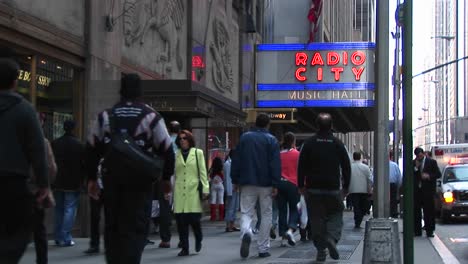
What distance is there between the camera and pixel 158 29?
1612cm

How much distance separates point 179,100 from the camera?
1438 cm

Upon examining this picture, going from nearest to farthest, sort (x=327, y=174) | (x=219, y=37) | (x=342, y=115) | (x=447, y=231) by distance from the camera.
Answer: (x=327, y=174), (x=447, y=231), (x=219, y=37), (x=342, y=115)

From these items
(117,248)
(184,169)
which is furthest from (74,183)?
(117,248)

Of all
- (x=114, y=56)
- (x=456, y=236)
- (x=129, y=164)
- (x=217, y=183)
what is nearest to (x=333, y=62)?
(x=217, y=183)

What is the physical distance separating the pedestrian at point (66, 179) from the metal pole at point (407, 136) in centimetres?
511

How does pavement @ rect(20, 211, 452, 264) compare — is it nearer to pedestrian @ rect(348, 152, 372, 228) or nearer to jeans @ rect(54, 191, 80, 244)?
jeans @ rect(54, 191, 80, 244)

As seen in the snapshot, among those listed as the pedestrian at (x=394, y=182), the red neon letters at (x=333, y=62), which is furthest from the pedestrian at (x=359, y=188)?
the red neon letters at (x=333, y=62)

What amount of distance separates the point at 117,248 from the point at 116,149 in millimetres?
850

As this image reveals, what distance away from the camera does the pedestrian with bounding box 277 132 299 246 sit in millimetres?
11469

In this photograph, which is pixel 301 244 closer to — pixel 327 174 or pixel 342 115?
pixel 327 174

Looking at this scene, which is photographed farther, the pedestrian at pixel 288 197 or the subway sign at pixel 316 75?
the subway sign at pixel 316 75

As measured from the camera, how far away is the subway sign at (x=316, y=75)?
2586 cm

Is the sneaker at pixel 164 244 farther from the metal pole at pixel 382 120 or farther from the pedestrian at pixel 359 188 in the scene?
the pedestrian at pixel 359 188

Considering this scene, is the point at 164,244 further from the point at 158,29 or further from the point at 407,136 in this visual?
the point at 158,29
